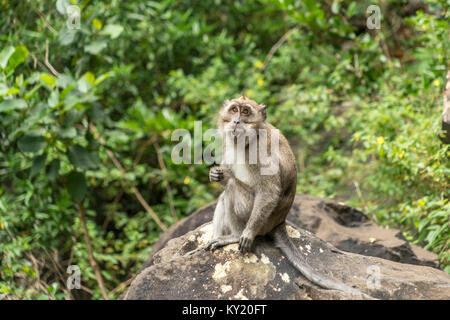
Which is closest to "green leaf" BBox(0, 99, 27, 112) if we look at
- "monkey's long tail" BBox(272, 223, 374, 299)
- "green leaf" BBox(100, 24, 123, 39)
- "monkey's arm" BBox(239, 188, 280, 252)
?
"green leaf" BBox(100, 24, 123, 39)

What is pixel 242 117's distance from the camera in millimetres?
4508

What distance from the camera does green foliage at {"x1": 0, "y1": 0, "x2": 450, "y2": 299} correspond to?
6598mm

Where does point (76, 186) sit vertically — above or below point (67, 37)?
below

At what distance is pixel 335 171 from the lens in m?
8.62

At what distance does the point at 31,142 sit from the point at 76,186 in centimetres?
95

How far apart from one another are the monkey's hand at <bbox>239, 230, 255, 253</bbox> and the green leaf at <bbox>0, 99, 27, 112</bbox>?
3.62 metres

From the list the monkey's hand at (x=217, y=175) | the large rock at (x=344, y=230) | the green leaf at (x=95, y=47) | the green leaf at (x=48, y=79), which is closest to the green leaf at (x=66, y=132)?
the green leaf at (x=48, y=79)

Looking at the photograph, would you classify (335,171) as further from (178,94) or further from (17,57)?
(17,57)

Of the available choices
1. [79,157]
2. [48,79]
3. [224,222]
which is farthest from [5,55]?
[224,222]

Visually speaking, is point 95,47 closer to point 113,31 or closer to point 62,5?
point 113,31

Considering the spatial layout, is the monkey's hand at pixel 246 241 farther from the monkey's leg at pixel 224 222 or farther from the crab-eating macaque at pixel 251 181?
the monkey's leg at pixel 224 222

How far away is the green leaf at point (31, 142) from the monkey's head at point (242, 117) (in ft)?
10.0

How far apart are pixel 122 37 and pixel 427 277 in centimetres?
770

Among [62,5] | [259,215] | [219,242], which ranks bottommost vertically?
[219,242]
